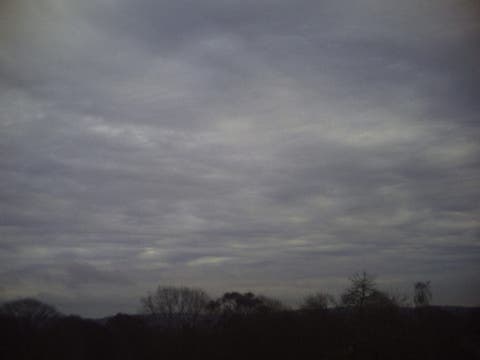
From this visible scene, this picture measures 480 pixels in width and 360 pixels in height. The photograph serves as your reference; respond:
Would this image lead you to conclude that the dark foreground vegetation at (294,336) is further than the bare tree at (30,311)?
No

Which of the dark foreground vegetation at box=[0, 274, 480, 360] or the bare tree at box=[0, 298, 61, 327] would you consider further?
the bare tree at box=[0, 298, 61, 327]

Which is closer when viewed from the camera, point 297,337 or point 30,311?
point 297,337

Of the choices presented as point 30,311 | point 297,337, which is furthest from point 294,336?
point 30,311

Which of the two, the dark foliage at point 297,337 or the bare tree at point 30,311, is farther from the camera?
the bare tree at point 30,311

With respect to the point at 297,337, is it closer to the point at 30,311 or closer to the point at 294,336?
the point at 294,336

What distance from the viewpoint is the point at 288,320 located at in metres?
38.4

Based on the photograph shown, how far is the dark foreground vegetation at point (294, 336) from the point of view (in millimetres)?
32750

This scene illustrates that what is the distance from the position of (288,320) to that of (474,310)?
15775 mm

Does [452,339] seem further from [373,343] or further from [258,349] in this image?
[258,349]

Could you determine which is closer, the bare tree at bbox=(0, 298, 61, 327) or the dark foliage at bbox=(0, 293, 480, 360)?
the dark foliage at bbox=(0, 293, 480, 360)

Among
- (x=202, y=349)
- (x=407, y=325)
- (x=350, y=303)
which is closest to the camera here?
(x=407, y=325)

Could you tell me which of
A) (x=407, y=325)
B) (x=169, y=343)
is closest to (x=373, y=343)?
(x=407, y=325)

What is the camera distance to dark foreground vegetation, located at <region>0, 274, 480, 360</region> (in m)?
32.8

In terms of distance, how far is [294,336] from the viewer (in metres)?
36.7
